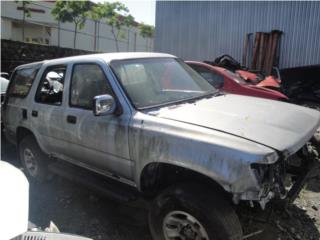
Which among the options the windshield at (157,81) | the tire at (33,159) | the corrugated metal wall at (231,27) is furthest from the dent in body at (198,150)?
the corrugated metal wall at (231,27)

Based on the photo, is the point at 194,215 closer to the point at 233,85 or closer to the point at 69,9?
the point at 233,85

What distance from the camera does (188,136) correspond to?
2.75 meters

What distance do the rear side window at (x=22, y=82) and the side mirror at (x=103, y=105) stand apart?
2133mm

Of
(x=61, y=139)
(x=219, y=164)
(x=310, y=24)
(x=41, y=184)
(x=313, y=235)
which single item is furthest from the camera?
(x=310, y=24)

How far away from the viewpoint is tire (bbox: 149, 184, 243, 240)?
104 inches

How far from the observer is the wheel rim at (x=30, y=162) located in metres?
5.00

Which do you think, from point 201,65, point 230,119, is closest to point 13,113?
point 230,119

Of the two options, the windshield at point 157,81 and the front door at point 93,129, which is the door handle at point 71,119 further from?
the windshield at point 157,81

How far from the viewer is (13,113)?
204 inches

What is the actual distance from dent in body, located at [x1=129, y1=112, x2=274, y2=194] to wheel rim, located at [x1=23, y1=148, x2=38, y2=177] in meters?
2.38

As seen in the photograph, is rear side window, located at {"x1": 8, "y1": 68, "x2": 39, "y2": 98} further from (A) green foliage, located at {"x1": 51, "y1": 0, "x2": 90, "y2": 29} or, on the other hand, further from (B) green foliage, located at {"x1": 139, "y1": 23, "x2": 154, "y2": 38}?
(B) green foliage, located at {"x1": 139, "y1": 23, "x2": 154, "y2": 38}

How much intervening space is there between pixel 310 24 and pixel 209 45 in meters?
4.08

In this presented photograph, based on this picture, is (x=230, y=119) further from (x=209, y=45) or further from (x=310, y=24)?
(x=209, y=45)

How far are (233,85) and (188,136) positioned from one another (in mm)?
4767
